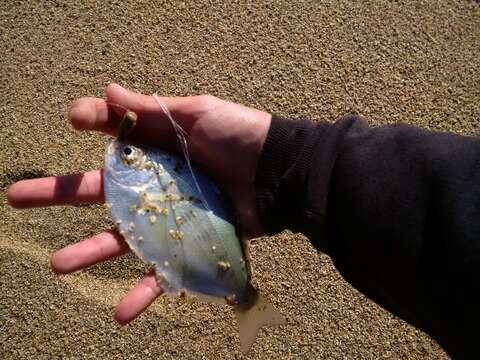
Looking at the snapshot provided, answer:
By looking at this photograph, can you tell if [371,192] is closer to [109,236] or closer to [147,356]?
[109,236]

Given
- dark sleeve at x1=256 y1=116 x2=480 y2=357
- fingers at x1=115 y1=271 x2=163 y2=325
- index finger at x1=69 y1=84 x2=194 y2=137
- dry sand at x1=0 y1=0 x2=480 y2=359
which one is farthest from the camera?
dry sand at x1=0 y1=0 x2=480 y2=359

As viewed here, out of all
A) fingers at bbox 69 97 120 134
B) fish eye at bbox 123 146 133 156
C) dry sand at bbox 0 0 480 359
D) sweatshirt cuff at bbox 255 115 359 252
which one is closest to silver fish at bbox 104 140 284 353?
fish eye at bbox 123 146 133 156

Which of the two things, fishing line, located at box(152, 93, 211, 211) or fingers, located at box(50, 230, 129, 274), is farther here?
fishing line, located at box(152, 93, 211, 211)

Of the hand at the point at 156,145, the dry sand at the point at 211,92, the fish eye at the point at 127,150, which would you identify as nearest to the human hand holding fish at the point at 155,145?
the hand at the point at 156,145

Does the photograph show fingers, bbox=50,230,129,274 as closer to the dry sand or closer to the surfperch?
the surfperch

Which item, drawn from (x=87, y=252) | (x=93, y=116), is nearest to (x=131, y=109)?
(x=93, y=116)

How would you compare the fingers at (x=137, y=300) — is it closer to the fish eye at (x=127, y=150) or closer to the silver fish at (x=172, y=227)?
the silver fish at (x=172, y=227)
